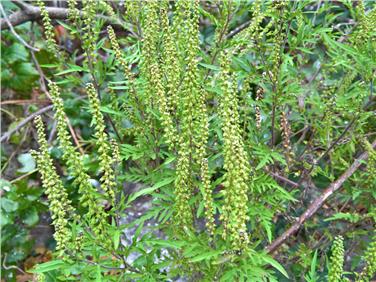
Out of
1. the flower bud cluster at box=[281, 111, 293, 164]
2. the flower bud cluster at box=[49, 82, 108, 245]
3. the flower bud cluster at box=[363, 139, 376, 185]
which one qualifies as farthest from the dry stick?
the flower bud cluster at box=[49, 82, 108, 245]

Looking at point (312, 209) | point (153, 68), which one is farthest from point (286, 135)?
point (153, 68)

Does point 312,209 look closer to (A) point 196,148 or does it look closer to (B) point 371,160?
(B) point 371,160

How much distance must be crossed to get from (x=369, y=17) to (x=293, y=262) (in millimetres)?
1209

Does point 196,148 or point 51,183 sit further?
point 196,148

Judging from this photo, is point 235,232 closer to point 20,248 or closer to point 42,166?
point 42,166

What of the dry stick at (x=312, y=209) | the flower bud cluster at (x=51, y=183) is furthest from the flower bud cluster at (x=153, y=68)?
the dry stick at (x=312, y=209)

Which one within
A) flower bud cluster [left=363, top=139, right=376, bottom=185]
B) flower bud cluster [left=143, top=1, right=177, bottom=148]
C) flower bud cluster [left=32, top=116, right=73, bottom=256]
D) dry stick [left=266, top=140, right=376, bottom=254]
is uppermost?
flower bud cluster [left=143, top=1, right=177, bottom=148]

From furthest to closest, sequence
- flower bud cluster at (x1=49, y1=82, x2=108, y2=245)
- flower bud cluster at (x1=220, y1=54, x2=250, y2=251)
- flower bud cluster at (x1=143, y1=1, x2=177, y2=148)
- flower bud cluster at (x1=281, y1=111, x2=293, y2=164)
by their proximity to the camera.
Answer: flower bud cluster at (x1=281, y1=111, x2=293, y2=164) → flower bud cluster at (x1=143, y1=1, x2=177, y2=148) → flower bud cluster at (x1=49, y1=82, x2=108, y2=245) → flower bud cluster at (x1=220, y1=54, x2=250, y2=251)

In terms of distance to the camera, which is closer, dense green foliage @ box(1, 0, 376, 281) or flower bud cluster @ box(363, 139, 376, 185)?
dense green foliage @ box(1, 0, 376, 281)

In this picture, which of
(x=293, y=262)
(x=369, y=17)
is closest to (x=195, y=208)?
(x=293, y=262)

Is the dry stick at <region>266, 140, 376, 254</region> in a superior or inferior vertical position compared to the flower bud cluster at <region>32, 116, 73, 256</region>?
inferior

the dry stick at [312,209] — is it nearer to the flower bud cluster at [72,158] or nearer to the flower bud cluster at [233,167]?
the flower bud cluster at [233,167]

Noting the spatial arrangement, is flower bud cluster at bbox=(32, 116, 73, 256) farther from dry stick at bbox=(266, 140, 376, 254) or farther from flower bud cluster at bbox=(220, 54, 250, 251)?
dry stick at bbox=(266, 140, 376, 254)

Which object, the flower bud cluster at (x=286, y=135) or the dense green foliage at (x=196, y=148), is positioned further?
the flower bud cluster at (x=286, y=135)
